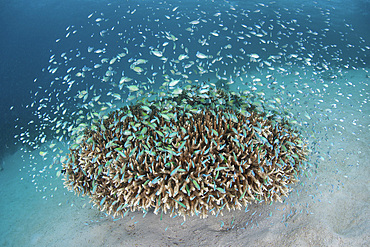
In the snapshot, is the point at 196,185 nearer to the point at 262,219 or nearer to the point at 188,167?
the point at 188,167

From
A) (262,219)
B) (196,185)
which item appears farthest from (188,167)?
(262,219)

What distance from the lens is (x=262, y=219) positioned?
390cm

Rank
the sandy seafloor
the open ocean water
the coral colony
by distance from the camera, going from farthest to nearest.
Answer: the open ocean water → the sandy seafloor → the coral colony

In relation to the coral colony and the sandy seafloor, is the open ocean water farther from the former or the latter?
the coral colony

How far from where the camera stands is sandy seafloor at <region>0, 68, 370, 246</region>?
3578 mm

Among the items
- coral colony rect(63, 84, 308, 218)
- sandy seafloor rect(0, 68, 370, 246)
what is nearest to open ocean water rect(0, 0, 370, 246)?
sandy seafloor rect(0, 68, 370, 246)

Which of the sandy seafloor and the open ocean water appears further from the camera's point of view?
the open ocean water

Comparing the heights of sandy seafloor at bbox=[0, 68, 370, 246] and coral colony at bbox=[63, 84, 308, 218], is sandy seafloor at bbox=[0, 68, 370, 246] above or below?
below

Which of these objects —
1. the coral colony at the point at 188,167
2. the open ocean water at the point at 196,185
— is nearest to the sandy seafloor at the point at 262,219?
the open ocean water at the point at 196,185

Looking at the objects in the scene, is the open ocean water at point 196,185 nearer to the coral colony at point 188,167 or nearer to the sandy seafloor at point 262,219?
the sandy seafloor at point 262,219

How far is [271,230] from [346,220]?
5.28ft

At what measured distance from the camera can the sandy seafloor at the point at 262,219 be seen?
3.58m

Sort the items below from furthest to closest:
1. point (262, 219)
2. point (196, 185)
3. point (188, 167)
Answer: point (262, 219) → point (188, 167) → point (196, 185)

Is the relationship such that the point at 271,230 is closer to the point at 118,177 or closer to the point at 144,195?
the point at 144,195
